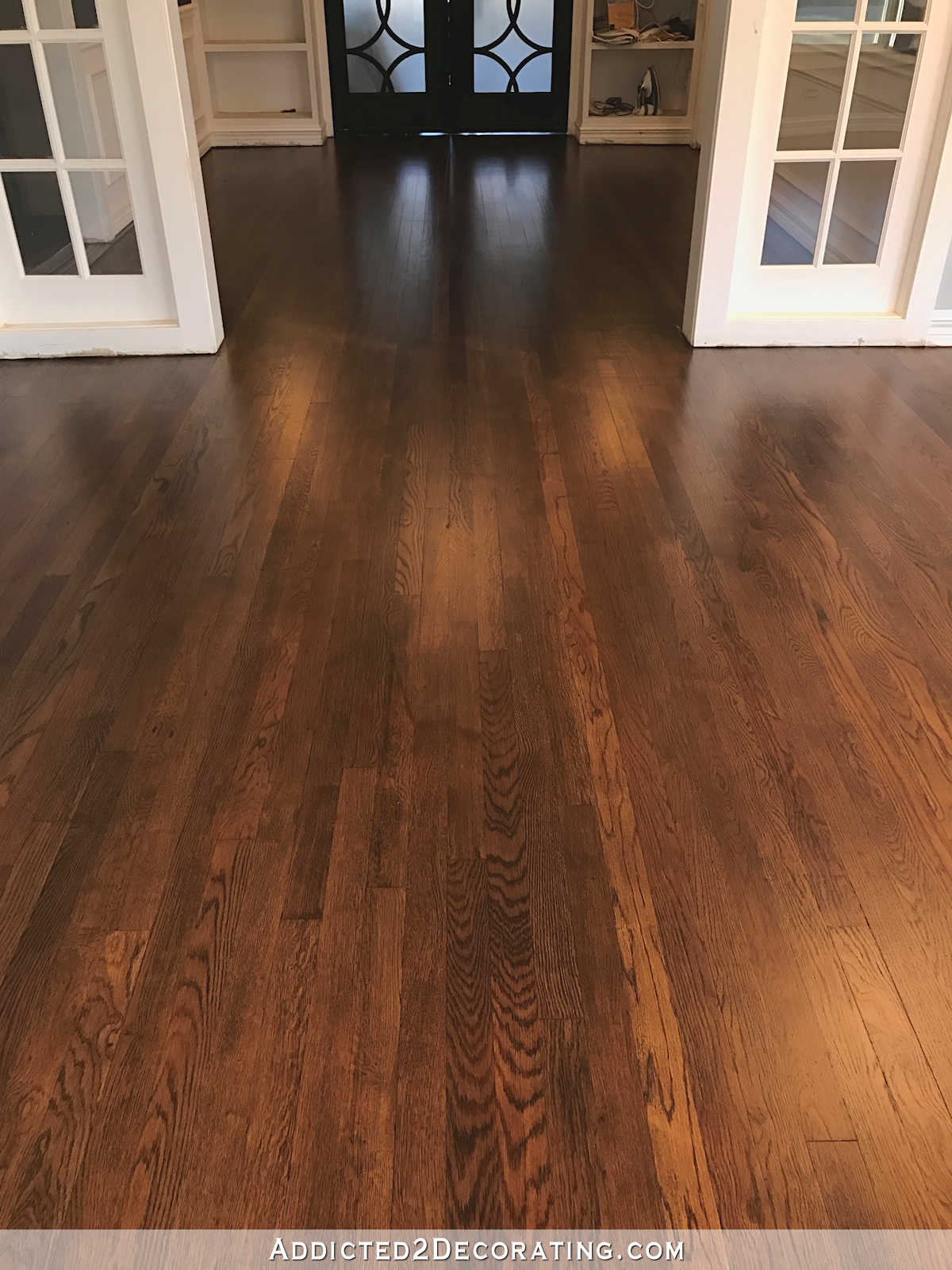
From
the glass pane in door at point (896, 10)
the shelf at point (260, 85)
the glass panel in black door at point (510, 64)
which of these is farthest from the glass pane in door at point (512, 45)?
the glass pane in door at point (896, 10)

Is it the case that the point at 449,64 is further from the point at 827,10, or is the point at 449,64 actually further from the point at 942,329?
the point at 942,329

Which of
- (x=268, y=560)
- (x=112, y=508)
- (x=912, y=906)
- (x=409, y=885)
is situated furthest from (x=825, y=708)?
(x=112, y=508)

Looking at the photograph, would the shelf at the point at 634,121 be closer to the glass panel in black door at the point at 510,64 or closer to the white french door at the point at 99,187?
the glass panel in black door at the point at 510,64

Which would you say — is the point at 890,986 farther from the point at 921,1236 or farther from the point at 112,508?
the point at 112,508

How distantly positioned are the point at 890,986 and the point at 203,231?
2963 mm

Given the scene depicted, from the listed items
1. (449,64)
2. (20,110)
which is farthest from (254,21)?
(20,110)

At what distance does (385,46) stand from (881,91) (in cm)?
465

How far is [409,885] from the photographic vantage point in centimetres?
155

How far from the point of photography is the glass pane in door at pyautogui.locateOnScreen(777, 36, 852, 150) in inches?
120

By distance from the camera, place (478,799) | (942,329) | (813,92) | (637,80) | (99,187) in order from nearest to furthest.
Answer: (478,799) < (813,92) < (99,187) < (942,329) < (637,80)

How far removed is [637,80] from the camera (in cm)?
689

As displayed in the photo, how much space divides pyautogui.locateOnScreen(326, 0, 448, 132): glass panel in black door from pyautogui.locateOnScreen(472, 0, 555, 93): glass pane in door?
0.82 feet

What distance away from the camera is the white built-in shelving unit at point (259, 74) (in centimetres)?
655

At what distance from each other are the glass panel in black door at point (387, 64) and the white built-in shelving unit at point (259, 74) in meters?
0.16
